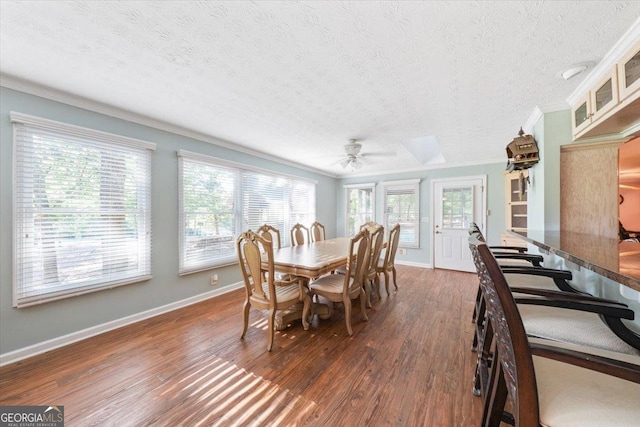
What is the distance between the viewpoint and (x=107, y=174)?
2469 millimetres

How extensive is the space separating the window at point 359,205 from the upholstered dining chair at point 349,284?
3574 millimetres

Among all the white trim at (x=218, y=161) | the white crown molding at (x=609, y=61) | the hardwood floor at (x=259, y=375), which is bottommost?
the hardwood floor at (x=259, y=375)

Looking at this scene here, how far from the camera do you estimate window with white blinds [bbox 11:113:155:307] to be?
200 centimetres

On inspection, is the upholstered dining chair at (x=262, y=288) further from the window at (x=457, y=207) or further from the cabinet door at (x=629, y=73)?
the window at (x=457, y=207)

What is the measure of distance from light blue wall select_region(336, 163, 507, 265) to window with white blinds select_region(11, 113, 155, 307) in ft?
15.0

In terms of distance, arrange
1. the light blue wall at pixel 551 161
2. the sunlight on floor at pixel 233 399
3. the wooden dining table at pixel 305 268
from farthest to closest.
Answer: the light blue wall at pixel 551 161 < the wooden dining table at pixel 305 268 < the sunlight on floor at pixel 233 399

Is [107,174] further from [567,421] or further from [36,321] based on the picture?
[567,421]

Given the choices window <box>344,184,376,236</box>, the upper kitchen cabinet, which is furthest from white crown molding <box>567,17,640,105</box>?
window <box>344,184,376,236</box>

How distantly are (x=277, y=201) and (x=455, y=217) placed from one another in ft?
12.3

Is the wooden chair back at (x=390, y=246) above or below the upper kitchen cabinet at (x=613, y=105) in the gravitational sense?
below

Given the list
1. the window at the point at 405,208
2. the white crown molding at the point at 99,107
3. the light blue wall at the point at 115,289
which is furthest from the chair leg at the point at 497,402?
the window at the point at 405,208

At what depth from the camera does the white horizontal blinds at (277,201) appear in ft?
13.3

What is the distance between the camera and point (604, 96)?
1.69 m

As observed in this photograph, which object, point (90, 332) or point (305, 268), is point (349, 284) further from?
point (90, 332)
